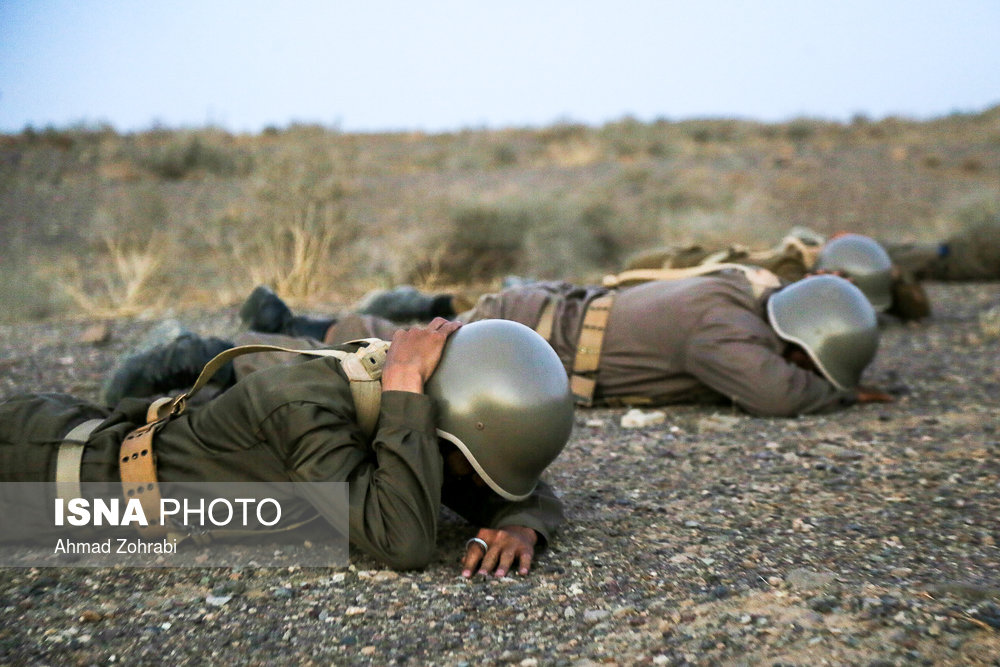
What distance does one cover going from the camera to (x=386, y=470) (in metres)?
2.82

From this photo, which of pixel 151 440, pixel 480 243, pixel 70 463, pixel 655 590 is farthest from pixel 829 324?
pixel 480 243

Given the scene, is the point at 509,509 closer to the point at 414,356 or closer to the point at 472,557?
the point at 472,557

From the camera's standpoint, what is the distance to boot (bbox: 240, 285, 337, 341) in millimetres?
5543

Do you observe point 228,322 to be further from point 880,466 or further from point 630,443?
point 880,466

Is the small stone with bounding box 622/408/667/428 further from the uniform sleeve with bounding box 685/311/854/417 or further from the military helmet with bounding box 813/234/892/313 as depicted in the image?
the military helmet with bounding box 813/234/892/313

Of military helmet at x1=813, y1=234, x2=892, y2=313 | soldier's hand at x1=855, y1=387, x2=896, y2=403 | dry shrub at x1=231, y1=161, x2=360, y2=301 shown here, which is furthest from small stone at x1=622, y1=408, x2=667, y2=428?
dry shrub at x1=231, y1=161, x2=360, y2=301

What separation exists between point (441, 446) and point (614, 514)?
899 mm

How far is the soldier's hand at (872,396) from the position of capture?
18.0 ft

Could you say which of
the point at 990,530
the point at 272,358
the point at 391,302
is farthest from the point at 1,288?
the point at 990,530

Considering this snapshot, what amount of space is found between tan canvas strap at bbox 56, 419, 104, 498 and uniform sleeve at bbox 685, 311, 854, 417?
10.6 ft

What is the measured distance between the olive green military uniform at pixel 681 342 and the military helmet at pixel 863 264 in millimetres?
2617

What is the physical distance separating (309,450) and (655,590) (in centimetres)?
116

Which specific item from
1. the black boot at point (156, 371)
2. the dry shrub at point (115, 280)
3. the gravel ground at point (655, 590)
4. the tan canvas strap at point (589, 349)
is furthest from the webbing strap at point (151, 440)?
the dry shrub at point (115, 280)

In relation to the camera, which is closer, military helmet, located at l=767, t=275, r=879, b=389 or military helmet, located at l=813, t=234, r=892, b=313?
military helmet, located at l=767, t=275, r=879, b=389
